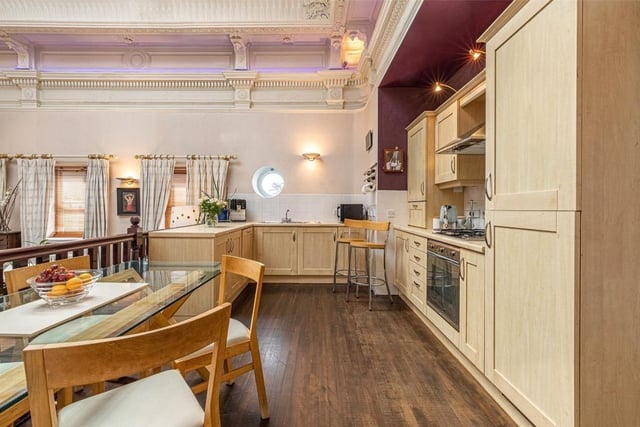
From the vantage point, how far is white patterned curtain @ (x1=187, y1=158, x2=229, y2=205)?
504 cm

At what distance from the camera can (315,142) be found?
5207mm

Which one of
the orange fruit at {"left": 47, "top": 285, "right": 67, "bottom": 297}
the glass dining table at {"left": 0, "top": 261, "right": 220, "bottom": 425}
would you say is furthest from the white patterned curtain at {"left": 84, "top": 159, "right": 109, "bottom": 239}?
the orange fruit at {"left": 47, "top": 285, "right": 67, "bottom": 297}

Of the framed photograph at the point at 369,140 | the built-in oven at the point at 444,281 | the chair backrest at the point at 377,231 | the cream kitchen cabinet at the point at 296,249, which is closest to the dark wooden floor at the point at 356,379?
the built-in oven at the point at 444,281

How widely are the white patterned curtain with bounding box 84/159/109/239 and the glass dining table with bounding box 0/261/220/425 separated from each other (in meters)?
3.90

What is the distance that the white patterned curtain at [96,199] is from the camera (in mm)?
5051

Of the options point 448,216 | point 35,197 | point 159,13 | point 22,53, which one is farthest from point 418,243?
point 22,53

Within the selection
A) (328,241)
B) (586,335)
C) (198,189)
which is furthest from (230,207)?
(586,335)

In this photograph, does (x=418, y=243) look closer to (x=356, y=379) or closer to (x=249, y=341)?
(x=356, y=379)

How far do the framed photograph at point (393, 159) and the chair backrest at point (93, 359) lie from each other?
3.63 metres

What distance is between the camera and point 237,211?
16.5 ft

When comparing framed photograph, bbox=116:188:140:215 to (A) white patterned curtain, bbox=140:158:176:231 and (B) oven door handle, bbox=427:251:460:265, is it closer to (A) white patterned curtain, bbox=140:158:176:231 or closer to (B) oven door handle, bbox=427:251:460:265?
(A) white patterned curtain, bbox=140:158:176:231

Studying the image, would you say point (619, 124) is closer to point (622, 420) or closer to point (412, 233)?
point (622, 420)

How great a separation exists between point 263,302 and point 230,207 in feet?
6.23

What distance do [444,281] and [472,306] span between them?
1.53 feet
